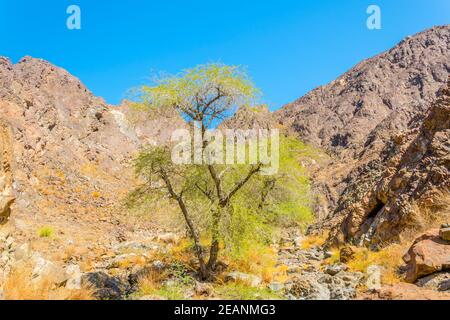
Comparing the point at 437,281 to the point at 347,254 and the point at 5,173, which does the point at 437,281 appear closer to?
the point at 347,254

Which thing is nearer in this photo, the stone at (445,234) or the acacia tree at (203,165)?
the stone at (445,234)

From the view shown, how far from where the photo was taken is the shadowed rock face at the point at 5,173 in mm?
6410

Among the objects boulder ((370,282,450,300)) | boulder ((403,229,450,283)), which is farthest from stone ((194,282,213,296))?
boulder ((403,229,450,283))

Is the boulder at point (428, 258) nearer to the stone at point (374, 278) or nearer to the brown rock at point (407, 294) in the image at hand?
the stone at point (374, 278)

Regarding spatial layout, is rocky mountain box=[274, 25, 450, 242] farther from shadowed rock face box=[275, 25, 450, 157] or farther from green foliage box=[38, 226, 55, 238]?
green foliage box=[38, 226, 55, 238]

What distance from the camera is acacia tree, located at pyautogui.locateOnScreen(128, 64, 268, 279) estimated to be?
10.5 m

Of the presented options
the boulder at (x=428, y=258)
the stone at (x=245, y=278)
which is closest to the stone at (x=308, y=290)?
the boulder at (x=428, y=258)

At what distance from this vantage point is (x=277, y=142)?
14.0 meters

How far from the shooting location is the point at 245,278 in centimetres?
1093

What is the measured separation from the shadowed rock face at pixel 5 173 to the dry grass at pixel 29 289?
933 mm

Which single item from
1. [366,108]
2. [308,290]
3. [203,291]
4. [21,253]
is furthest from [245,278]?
[366,108]

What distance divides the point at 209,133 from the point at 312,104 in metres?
64.5

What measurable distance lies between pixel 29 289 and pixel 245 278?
6.04 m

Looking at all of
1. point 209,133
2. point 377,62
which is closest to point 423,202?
point 209,133
